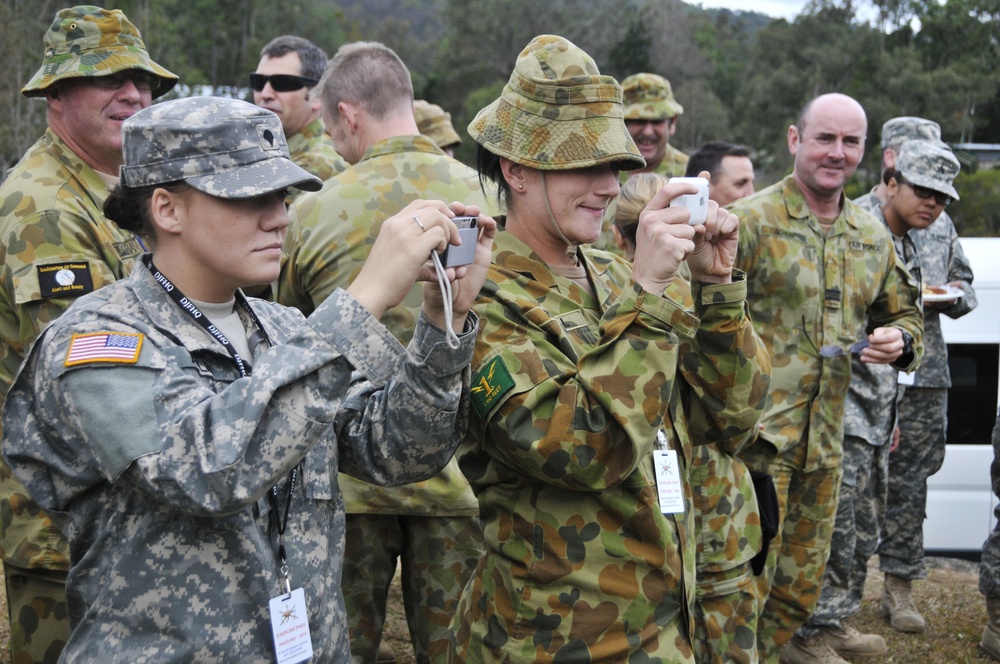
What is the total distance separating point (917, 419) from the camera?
6.57 m

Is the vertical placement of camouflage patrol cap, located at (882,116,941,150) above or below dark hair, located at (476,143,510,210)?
below

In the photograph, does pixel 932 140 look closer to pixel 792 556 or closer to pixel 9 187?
pixel 792 556

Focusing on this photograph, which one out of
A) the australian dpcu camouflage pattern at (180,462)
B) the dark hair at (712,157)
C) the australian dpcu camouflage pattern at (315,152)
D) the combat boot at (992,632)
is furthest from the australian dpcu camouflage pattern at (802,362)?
the australian dpcu camouflage pattern at (180,462)

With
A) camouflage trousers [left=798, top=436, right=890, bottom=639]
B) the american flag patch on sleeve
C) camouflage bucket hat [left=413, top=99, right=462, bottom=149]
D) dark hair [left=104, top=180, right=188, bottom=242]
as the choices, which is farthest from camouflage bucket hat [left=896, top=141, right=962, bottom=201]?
the american flag patch on sleeve

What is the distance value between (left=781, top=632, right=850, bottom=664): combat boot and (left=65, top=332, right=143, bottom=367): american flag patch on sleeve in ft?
14.6

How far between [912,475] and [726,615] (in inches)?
140

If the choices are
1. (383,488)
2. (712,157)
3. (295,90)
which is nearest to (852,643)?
(712,157)

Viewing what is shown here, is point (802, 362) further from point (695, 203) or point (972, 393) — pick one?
point (972, 393)

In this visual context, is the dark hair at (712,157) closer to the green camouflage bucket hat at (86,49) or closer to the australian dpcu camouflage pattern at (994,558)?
the australian dpcu camouflage pattern at (994,558)

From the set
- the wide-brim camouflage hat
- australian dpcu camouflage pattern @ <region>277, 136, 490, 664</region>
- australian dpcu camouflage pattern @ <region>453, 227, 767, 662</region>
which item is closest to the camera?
australian dpcu camouflage pattern @ <region>453, 227, 767, 662</region>

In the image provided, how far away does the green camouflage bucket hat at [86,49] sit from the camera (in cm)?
369

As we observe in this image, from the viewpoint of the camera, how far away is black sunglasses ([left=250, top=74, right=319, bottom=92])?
6.47 m

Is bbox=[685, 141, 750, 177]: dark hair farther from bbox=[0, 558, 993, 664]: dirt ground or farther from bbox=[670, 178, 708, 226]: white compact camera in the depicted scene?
bbox=[670, 178, 708, 226]: white compact camera

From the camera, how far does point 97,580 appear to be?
6.72 feet
